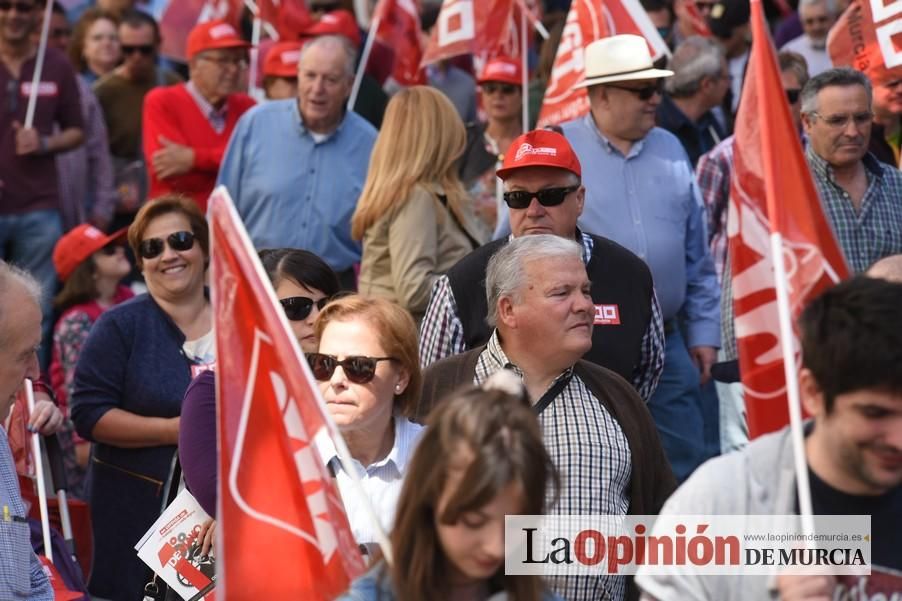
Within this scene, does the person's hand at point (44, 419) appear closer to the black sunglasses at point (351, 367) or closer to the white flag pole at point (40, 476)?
the white flag pole at point (40, 476)

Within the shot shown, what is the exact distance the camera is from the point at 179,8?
14180 mm

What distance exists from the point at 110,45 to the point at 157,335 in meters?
6.94

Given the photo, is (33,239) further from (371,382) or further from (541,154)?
(371,382)

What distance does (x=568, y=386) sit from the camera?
19.0 feet

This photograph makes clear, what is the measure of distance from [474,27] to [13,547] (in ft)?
21.6

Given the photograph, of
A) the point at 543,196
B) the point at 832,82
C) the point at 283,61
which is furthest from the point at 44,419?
the point at 283,61

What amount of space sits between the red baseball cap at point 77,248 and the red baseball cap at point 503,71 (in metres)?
2.43

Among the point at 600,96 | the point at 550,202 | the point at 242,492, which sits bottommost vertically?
the point at 242,492

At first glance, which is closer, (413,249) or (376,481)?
(376,481)

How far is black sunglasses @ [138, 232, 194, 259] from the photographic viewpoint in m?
7.42

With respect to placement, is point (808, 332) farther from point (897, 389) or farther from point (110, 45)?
point (110, 45)

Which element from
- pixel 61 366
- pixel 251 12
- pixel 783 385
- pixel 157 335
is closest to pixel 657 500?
pixel 783 385

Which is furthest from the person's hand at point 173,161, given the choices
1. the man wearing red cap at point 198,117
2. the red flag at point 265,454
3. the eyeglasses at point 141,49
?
the red flag at point 265,454

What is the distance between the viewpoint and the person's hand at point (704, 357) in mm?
8562
